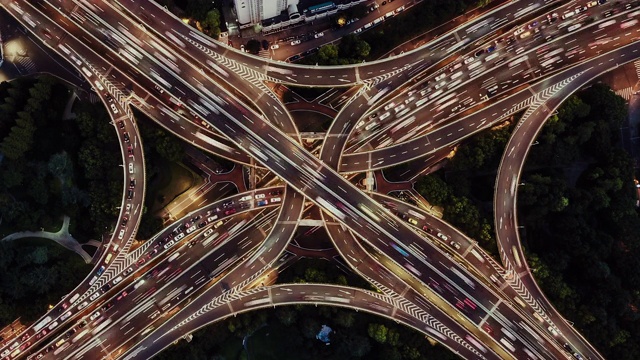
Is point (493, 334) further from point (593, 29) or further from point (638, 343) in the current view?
point (593, 29)

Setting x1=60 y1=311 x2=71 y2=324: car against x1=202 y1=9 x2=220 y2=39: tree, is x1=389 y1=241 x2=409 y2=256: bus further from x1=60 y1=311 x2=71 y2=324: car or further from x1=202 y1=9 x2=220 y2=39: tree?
x1=60 y1=311 x2=71 y2=324: car

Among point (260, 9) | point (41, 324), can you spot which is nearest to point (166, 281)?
point (41, 324)

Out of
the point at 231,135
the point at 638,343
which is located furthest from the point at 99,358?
the point at 638,343

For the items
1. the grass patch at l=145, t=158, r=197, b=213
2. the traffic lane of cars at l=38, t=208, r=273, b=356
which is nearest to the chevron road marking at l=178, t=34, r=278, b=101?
the grass patch at l=145, t=158, r=197, b=213

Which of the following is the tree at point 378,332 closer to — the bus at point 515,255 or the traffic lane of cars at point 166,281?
the traffic lane of cars at point 166,281

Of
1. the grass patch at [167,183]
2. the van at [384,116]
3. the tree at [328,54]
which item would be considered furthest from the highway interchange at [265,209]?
the grass patch at [167,183]

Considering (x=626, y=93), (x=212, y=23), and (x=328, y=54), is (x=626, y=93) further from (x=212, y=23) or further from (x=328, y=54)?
(x=212, y=23)
